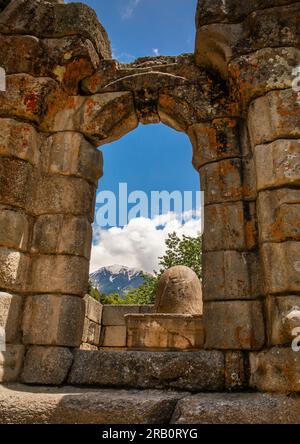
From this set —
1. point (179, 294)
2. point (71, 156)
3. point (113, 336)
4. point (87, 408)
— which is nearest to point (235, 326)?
point (87, 408)

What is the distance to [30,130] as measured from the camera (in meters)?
4.30

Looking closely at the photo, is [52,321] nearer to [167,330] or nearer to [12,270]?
[12,270]

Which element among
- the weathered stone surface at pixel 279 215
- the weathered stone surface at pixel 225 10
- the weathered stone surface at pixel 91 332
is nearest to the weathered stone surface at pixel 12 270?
the weathered stone surface at pixel 279 215

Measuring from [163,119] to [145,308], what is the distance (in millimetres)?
7227

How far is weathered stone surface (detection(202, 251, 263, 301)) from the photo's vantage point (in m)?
3.59

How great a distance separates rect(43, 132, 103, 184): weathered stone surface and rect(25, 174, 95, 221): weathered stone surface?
0.09 m

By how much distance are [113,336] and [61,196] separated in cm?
780

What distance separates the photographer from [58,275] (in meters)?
3.97

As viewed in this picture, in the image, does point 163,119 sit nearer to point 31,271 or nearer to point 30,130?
point 30,130

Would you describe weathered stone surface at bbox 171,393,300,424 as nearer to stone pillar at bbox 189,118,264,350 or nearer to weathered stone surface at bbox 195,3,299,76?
stone pillar at bbox 189,118,264,350

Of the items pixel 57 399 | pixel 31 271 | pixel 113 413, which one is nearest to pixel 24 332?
pixel 31 271

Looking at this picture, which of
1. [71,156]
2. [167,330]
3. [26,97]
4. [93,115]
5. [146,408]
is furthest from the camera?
[167,330]

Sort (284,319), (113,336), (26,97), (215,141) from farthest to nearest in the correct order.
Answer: (113,336), (26,97), (215,141), (284,319)

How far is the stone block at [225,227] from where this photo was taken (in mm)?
3779
